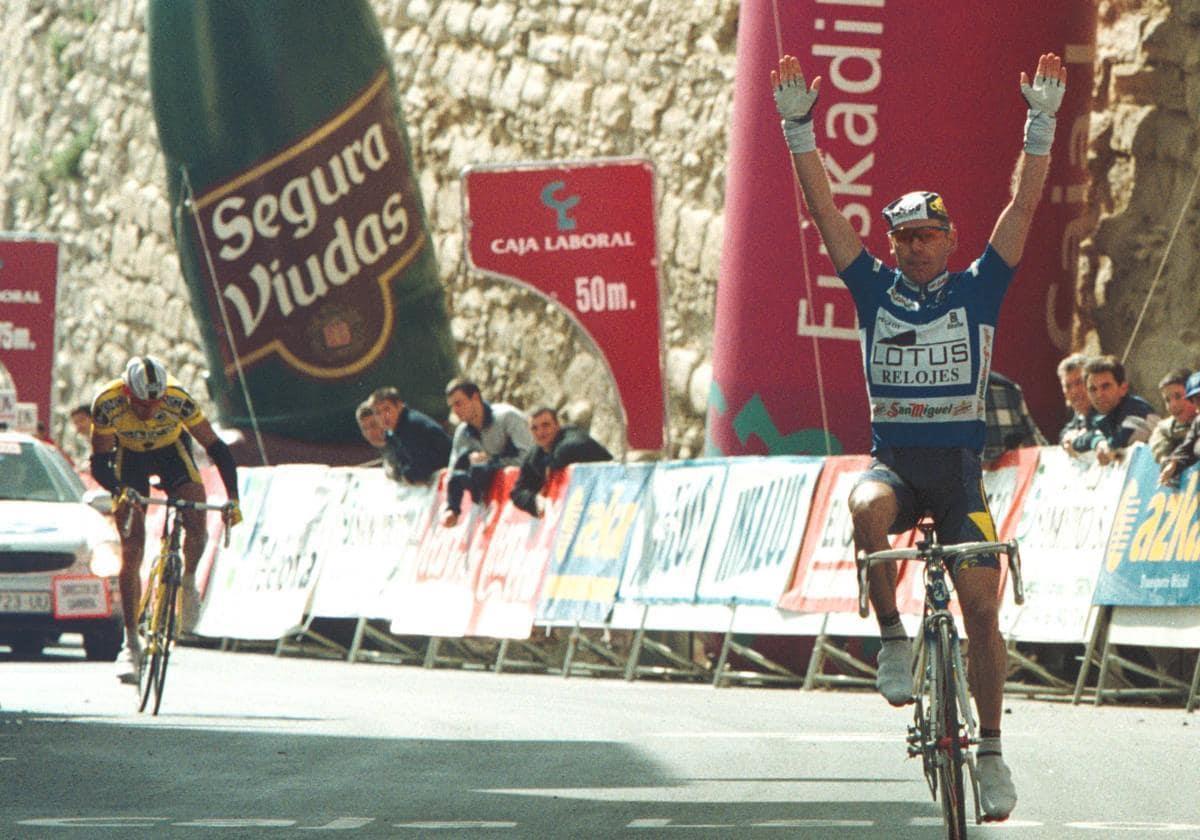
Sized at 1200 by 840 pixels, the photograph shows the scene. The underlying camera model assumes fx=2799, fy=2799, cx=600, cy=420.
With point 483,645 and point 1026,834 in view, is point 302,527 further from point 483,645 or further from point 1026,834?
point 1026,834

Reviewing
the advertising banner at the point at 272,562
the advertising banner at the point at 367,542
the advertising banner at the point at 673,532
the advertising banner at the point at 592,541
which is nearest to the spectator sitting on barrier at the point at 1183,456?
the advertising banner at the point at 673,532

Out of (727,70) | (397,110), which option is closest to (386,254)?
(397,110)

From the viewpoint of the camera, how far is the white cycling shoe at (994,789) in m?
7.56

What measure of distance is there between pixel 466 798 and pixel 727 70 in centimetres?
1570

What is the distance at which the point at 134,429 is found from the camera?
46.1ft

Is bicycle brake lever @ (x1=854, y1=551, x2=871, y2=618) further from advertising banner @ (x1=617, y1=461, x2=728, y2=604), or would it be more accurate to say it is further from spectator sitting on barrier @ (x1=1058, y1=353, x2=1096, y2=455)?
advertising banner @ (x1=617, y1=461, x2=728, y2=604)

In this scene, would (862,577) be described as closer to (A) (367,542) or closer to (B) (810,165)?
(B) (810,165)

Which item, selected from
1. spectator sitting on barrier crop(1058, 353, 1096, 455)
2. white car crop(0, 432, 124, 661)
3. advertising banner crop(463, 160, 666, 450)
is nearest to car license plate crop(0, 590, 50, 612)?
white car crop(0, 432, 124, 661)

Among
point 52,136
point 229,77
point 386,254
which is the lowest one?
point 52,136

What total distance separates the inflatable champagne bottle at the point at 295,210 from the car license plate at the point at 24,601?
7.60 meters

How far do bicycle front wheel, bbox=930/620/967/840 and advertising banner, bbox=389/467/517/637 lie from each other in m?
11.5

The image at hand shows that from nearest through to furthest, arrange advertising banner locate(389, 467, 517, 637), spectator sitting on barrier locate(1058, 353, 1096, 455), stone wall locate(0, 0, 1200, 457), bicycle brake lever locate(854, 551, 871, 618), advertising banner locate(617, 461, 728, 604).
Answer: bicycle brake lever locate(854, 551, 871, 618), spectator sitting on barrier locate(1058, 353, 1096, 455), advertising banner locate(617, 461, 728, 604), stone wall locate(0, 0, 1200, 457), advertising banner locate(389, 467, 517, 637)

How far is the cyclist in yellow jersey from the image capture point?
14000 millimetres

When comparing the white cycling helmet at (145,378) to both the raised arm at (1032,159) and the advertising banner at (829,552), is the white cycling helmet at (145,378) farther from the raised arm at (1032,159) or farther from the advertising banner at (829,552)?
the raised arm at (1032,159)
